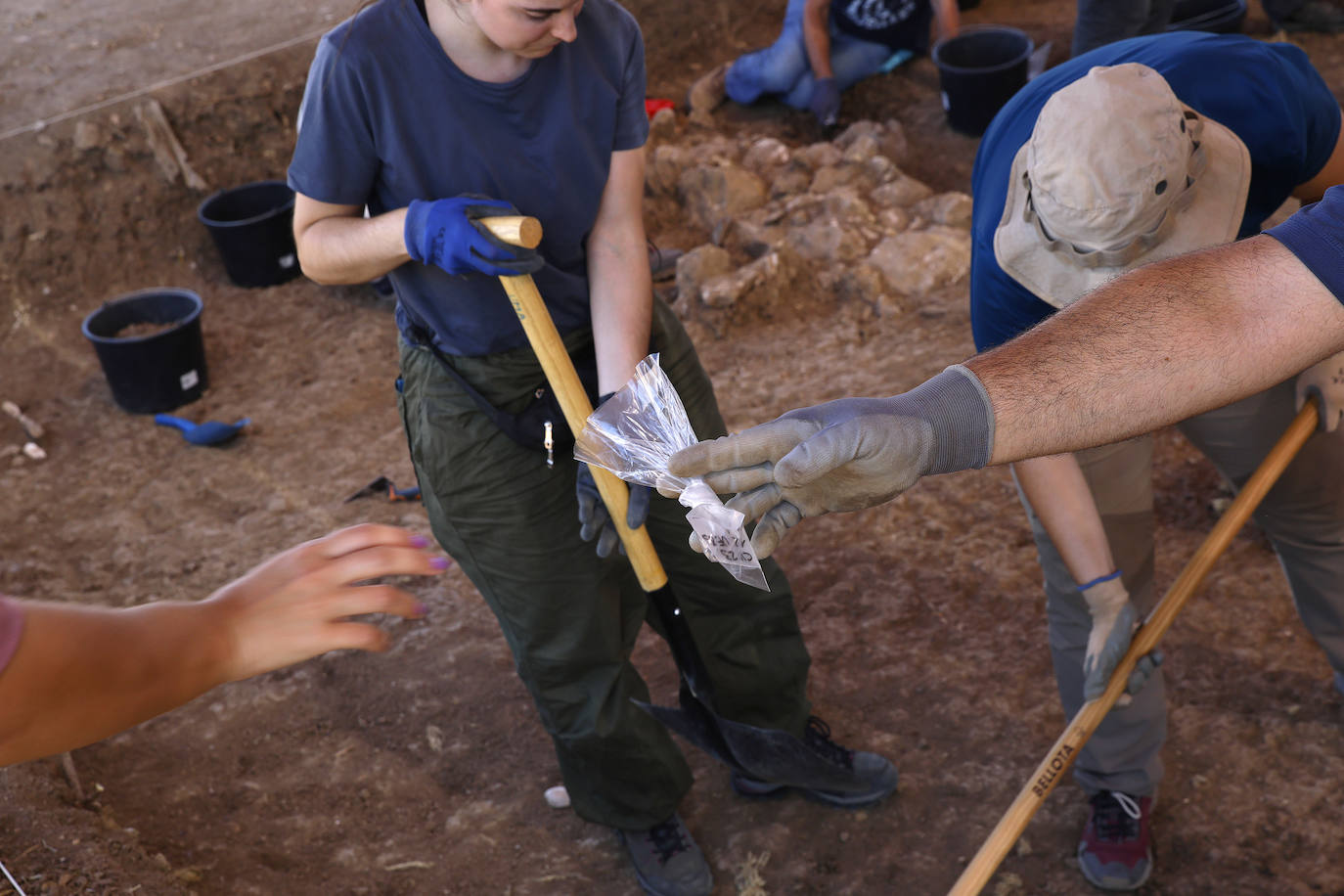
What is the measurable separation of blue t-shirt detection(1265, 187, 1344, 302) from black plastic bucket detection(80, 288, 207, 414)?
3932mm

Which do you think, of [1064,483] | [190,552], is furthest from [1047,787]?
[190,552]

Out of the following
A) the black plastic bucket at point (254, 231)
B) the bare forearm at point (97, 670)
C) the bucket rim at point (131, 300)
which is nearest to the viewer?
the bare forearm at point (97, 670)

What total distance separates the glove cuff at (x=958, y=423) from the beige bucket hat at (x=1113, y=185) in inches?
17.6

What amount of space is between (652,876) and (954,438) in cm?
142

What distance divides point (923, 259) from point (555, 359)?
Answer: 9.30 feet

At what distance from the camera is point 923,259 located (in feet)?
14.1

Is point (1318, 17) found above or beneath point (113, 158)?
beneath

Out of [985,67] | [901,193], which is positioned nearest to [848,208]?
[901,193]

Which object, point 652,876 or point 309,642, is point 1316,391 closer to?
point 652,876

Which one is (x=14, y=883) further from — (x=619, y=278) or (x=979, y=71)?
(x=979, y=71)

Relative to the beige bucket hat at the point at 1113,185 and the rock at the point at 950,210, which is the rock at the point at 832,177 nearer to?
the rock at the point at 950,210

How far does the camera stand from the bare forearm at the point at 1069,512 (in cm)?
194

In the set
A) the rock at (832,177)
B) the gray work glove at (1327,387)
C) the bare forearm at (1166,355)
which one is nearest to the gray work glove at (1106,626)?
the gray work glove at (1327,387)

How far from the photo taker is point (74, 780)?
2553mm
